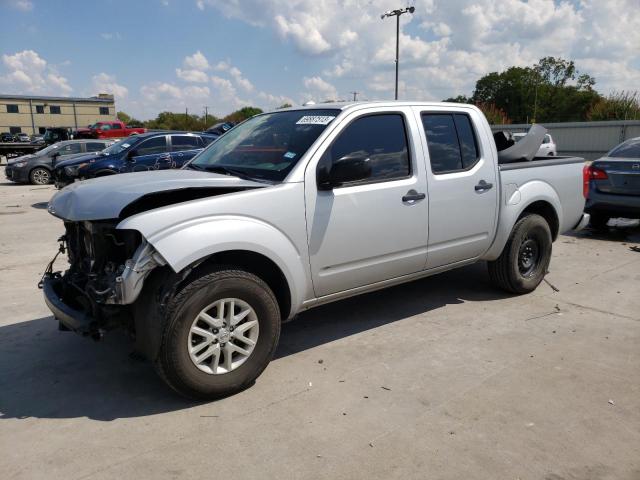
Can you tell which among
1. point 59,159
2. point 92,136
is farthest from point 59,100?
point 59,159

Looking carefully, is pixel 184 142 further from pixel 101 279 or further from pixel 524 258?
pixel 101 279

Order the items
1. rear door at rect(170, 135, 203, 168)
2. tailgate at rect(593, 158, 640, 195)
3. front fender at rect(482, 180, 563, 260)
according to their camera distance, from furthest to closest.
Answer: rear door at rect(170, 135, 203, 168)
tailgate at rect(593, 158, 640, 195)
front fender at rect(482, 180, 563, 260)

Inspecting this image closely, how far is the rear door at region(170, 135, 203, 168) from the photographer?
12.3 metres

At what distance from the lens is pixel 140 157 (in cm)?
1232

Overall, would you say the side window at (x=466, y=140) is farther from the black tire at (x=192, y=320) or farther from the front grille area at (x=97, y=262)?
the front grille area at (x=97, y=262)

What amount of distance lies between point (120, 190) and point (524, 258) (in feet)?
13.5

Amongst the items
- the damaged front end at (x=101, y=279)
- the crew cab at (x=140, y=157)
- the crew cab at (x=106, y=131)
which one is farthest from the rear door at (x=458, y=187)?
the crew cab at (x=106, y=131)

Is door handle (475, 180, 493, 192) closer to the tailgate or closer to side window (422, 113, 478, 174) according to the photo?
side window (422, 113, 478, 174)

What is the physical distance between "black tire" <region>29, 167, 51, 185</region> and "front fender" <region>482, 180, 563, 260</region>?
1751cm

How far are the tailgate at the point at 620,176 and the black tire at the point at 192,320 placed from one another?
704 centimetres

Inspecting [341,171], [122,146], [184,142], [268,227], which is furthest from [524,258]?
[122,146]

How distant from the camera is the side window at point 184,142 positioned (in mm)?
12995

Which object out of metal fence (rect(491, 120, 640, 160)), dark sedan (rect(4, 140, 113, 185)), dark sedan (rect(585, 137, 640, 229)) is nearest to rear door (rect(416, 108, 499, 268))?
dark sedan (rect(585, 137, 640, 229))

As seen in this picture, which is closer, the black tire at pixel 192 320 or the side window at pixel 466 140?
the black tire at pixel 192 320
